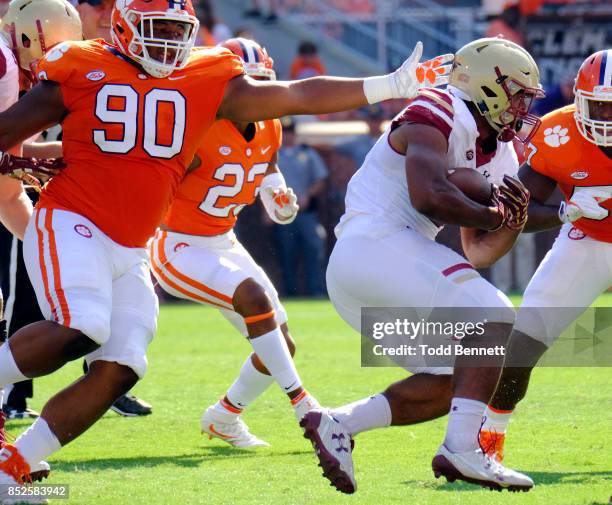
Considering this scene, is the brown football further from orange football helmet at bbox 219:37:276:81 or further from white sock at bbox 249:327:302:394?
orange football helmet at bbox 219:37:276:81

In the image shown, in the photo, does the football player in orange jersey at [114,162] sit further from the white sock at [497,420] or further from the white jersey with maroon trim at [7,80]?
the white sock at [497,420]

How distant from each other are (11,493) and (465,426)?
1.63 m

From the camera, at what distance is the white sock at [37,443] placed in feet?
15.2

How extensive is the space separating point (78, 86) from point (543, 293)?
215cm

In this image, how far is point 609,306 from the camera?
11.3m

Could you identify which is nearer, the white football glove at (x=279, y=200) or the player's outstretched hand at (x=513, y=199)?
the player's outstretched hand at (x=513, y=199)

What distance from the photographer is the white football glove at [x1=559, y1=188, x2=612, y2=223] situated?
527 centimetres

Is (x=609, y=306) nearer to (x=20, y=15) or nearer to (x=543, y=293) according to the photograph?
(x=543, y=293)

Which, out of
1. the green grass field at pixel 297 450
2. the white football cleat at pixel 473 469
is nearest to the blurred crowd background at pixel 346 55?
the green grass field at pixel 297 450

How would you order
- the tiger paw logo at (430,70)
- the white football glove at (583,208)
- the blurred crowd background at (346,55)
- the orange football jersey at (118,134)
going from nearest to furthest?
the orange football jersey at (118,134), the tiger paw logo at (430,70), the white football glove at (583,208), the blurred crowd background at (346,55)

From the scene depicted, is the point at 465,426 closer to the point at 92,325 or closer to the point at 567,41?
the point at 92,325

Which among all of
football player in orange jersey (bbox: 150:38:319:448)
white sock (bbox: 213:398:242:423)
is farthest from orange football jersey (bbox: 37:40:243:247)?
white sock (bbox: 213:398:242:423)

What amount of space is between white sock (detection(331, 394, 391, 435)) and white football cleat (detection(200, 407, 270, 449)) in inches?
56.7

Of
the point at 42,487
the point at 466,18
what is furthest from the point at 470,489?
the point at 466,18
